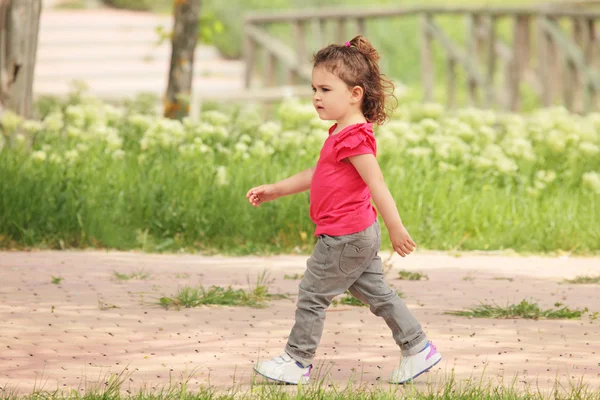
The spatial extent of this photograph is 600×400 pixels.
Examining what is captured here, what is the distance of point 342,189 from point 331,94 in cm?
40

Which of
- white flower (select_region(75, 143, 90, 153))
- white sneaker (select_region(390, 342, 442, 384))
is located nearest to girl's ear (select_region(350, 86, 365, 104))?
white sneaker (select_region(390, 342, 442, 384))

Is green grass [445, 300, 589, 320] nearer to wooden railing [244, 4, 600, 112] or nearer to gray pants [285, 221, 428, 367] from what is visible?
gray pants [285, 221, 428, 367]

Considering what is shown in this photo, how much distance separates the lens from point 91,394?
13.2 ft

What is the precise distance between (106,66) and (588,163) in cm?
1362

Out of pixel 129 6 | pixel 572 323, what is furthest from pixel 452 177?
pixel 129 6

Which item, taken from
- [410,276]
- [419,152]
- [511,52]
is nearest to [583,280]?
[410,276]

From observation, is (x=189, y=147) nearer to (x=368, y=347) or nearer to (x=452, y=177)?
(x=452, y=177)

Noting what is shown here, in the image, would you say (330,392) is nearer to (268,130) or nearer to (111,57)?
(268,130)

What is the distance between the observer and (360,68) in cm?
458

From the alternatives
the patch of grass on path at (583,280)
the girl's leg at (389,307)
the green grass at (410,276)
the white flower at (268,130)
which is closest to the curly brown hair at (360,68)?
the girl's leg at (389,307)

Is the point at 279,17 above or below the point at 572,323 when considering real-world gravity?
above

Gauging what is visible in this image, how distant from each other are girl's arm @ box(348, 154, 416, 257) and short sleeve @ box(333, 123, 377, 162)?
3 centimetres

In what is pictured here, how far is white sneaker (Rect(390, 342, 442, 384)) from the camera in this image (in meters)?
4.51

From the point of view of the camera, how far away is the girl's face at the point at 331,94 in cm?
455
